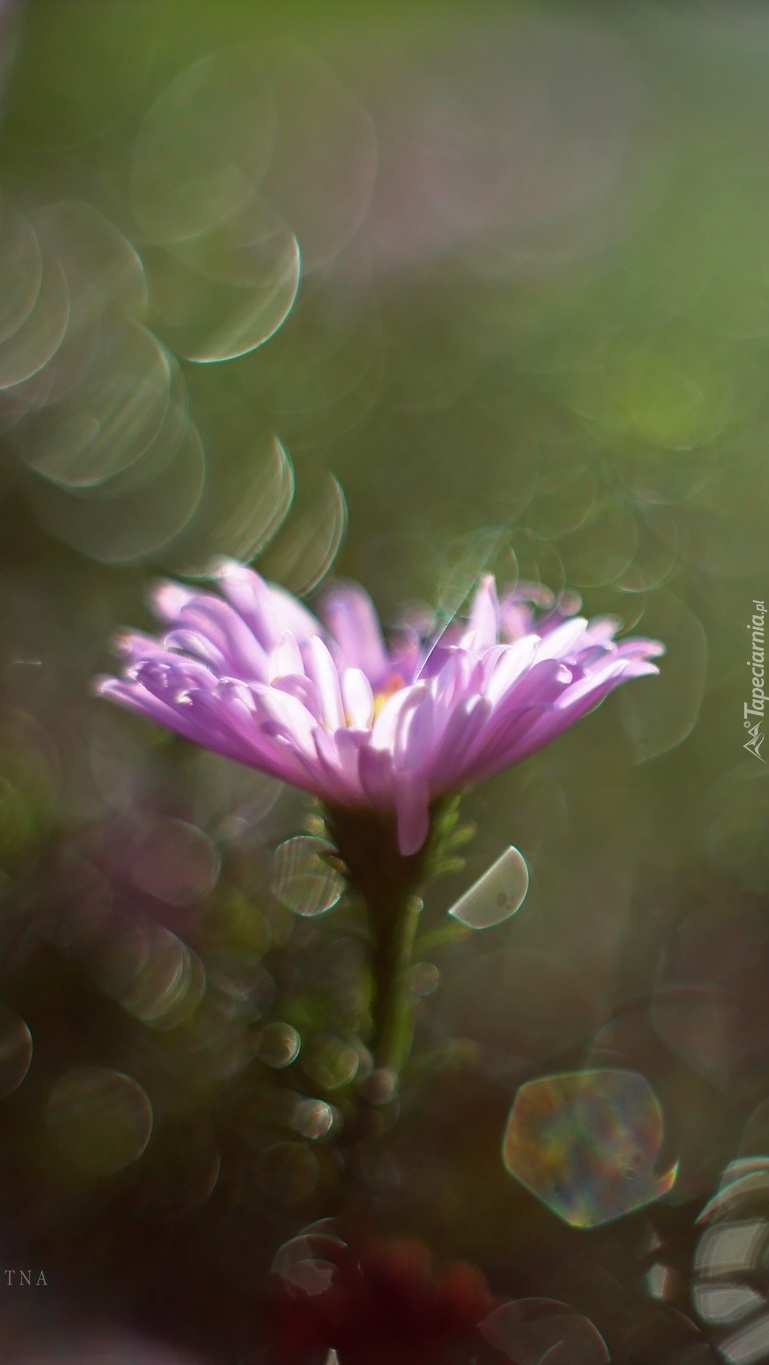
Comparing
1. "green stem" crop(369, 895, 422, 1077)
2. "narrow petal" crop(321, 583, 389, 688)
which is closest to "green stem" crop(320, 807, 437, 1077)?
"green stem" crop(369, 895, 422, 1077)

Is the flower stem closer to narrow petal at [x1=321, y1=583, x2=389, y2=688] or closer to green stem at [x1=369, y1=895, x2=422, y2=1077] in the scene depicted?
green stem at [x1=369, y1=895, x2=422, y2=1077]

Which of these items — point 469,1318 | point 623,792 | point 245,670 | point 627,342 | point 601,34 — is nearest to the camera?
point 469,1318

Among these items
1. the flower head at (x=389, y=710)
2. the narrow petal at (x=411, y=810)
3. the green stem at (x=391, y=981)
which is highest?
the flower head at (x=389, y=710)

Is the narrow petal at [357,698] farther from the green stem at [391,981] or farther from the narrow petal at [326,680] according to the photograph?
the green stem at [391,981]

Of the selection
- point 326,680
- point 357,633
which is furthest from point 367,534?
point 326,680

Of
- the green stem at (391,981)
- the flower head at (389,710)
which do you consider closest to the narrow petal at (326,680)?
the flower head at (389,710)

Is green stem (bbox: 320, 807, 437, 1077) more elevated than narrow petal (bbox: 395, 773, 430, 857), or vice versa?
narrow petal (bbox: 395, 773, 430, 857)

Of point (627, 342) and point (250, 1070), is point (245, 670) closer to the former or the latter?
point (250, 1070)

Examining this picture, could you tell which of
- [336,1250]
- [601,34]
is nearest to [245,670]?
[336,1250]

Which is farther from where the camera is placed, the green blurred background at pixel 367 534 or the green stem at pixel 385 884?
the green blurred background at pixel 367 534
